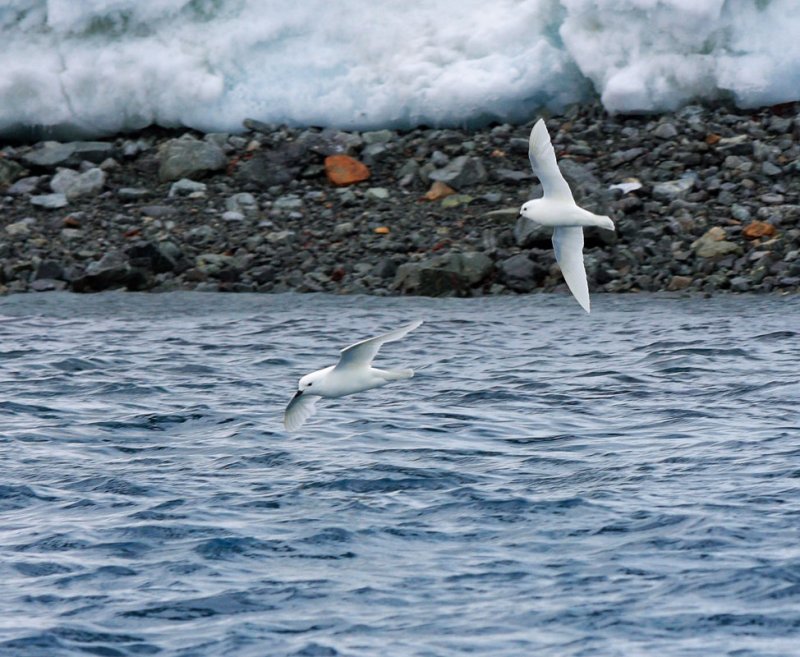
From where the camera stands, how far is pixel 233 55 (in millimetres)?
17812

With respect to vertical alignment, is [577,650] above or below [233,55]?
below

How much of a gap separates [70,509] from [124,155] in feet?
31.6

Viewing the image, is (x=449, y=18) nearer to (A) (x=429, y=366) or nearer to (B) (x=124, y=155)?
(B) (x=124, y=155)

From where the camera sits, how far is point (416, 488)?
8664 mm

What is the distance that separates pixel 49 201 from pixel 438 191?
13.9 feet

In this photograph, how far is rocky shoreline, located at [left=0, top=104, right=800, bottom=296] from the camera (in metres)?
14.9

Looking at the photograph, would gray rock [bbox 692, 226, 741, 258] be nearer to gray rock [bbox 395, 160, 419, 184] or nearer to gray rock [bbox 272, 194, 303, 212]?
gray rock [bbox 395, 160, 419, 184]

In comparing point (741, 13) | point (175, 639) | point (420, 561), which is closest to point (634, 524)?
point (420, 561)

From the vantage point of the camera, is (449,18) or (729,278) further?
(449,18)

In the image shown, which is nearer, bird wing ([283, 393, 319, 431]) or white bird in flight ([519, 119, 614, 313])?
bird wing ([283, 393, 319, 431])

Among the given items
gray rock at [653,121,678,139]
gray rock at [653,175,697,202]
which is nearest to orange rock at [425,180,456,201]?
gray rock at [653,175,697,202]

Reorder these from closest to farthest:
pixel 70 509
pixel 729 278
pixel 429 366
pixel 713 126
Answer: pixel 70 509 → pixel 429 366 → pixel 729 278 → pixel 713 126

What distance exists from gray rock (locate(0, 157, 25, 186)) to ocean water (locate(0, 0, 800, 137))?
899 mm

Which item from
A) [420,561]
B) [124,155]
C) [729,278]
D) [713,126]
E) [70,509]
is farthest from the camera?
[124,155]
